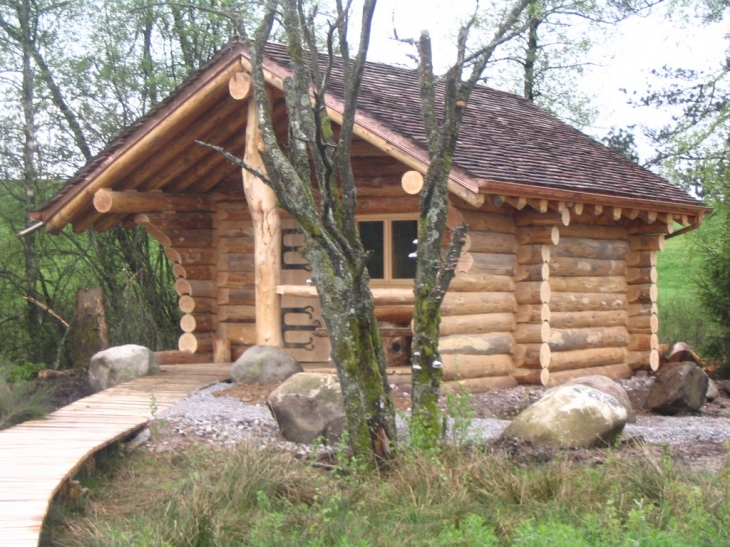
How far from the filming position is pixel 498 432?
8.47m

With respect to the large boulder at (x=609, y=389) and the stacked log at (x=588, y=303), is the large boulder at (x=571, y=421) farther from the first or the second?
the stacked log at (x=588, y=303)

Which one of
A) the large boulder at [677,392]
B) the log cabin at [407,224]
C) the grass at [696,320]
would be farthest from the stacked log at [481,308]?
the grass at [696,320]

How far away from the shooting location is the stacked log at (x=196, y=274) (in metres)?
13.5

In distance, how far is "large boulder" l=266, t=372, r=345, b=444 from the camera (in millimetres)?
8133

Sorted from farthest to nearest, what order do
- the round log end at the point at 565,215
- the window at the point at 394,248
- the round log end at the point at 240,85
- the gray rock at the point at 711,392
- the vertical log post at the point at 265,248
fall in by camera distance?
the gray rock at the point at 711,392 → the window at the point at 394,248 → the vertical log post at the point at 265,248 → the round log end at the point at 240,85 → the round log end at the point at 565,215

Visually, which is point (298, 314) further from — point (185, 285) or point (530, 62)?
point (530, 62)

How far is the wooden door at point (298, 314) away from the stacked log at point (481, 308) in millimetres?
2774

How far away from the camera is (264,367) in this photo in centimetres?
1071

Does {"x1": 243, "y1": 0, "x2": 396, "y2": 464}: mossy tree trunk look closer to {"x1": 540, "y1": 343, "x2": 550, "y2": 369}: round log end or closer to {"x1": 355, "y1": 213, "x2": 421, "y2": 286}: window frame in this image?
{"x1": 540, "y1": 343, "x2": 550, "y2": 369}: round log end

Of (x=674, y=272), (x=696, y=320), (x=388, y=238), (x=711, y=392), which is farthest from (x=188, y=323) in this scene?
(x=674, y=272)

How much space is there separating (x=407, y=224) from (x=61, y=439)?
5.77 m

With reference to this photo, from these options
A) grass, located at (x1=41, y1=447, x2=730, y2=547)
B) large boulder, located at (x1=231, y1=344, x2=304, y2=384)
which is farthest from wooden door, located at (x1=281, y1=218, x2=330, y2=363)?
grass, located at (x1=41, y1=447, x2=730, y2=547)

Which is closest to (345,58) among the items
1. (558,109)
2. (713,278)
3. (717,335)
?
(713,278)

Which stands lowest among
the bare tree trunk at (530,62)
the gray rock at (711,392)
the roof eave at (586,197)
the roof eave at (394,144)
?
the gray rock at (711,392)
